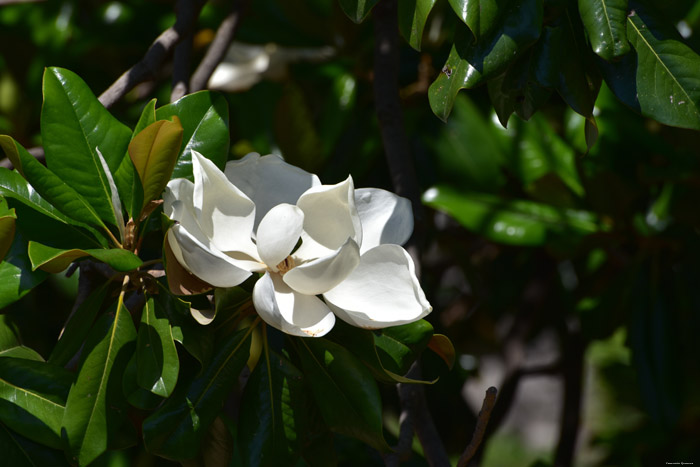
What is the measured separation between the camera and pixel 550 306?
2221 mm

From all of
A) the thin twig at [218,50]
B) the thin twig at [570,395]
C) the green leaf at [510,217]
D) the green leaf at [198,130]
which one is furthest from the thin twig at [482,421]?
the thin twig at [570,395]

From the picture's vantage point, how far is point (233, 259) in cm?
82

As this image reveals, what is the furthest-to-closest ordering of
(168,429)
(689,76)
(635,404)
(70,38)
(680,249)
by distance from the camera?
1. (635,404)
2. (70,38)
3. (680,249)
4. (689,76)
5. (168,429)

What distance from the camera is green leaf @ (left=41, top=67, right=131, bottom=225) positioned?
85cm

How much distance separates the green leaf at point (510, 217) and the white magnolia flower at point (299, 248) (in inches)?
25.9

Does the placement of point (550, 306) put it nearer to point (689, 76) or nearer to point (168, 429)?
point (689, 76)

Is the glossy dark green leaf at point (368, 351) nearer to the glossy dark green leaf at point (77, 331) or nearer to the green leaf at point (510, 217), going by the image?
the glossy dark green leaf at point (77, 331)

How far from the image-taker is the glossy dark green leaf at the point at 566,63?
90cm

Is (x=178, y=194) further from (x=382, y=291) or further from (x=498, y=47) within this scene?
(x=498, y=47)

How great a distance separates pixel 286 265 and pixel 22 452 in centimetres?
37

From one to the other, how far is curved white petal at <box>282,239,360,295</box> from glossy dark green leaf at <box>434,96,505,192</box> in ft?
3.05

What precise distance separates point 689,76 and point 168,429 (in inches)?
29.5

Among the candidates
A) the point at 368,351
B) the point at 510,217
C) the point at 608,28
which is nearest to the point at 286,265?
the point at 368,351

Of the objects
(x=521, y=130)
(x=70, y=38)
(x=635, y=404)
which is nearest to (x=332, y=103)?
(x=521, y=130)
